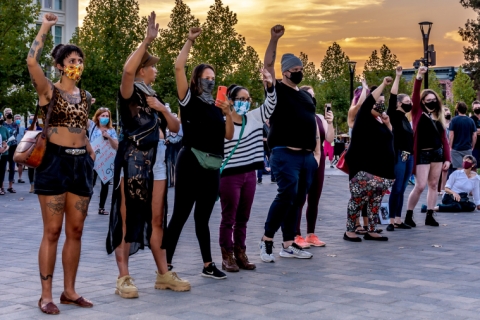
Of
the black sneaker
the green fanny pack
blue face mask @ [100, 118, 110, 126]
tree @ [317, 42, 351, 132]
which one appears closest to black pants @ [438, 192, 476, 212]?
blue face mask @ [100, 118, 110, 126]

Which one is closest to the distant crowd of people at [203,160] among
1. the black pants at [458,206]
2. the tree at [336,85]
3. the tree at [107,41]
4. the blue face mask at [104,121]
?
the black pants at [458,206]

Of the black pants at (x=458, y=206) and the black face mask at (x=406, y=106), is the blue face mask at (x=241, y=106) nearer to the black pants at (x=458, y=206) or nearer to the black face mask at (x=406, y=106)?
the black face mask at (x=406, y=106)

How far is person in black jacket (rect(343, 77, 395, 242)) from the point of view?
9.80 meters

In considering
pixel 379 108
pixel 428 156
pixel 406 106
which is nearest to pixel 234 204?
pixel 379 108

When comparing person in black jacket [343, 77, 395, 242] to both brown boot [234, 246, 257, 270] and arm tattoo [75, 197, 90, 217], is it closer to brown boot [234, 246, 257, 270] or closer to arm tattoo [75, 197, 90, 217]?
brown boot [234, 246, 257, 270]

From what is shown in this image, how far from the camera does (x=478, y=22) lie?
217ft

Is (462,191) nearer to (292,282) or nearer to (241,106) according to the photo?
(241,106)

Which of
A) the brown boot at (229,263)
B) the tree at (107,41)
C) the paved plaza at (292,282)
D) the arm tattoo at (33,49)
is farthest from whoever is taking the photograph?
the tree at (107,41)

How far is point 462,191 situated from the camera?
1418cm

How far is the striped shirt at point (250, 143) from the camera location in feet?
24.8

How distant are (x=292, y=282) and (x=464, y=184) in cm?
836

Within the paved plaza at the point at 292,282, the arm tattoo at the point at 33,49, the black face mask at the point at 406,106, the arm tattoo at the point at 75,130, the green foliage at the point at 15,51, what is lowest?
the paved plaza at the point at 292,282

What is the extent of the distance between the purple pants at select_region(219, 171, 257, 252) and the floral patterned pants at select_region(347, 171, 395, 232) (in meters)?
2.48

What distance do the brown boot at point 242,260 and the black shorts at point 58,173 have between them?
2256 mm
